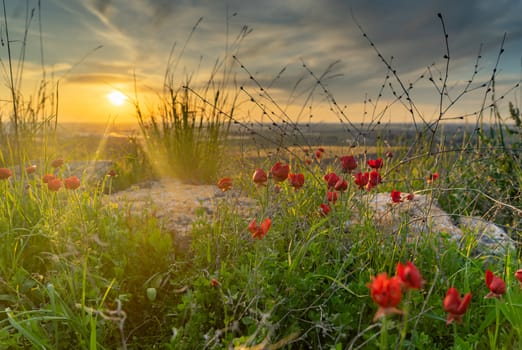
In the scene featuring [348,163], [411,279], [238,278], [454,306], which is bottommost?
[238,278]

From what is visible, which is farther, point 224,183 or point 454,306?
point 224,183

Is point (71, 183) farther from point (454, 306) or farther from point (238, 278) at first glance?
point (454, 306)

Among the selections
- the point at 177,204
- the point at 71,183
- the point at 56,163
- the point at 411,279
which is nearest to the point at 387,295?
the point at 411,279

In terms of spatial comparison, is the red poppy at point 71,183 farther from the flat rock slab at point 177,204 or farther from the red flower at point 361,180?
the red flower at point 361,180

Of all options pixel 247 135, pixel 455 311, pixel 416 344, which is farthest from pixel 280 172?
pixel 247 135

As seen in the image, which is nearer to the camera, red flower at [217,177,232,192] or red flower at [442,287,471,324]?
red flower at [442,287,471,324]

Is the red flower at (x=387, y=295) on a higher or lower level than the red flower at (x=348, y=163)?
lower

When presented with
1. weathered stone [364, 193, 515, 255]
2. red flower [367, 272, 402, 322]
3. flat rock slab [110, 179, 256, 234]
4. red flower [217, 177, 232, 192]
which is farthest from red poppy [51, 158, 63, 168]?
red flower [367, 272, 402, 322]

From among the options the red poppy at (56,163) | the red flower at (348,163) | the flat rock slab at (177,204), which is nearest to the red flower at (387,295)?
the red flower at (348,163)

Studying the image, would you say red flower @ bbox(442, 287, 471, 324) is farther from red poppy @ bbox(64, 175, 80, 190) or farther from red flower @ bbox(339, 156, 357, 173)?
red poppy @ bbox(64, 175, 80, 190)

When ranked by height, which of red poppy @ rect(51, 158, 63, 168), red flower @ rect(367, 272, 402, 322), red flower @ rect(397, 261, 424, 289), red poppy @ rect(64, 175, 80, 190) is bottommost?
red flower @ rect(367, 272, 402, 322)

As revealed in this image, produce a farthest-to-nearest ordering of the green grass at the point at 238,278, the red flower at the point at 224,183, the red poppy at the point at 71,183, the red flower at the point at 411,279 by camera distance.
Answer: the red poppy at the point at 71,183, the red flower at the point at 224,183, the green grass at the point at 238,278, the red flower at the point at 411,279

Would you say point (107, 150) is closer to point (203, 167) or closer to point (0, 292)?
point (203, 167)

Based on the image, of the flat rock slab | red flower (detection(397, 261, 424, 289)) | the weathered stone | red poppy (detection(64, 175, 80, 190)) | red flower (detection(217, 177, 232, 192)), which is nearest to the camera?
red flower (detection(397, 261, 424, 289))
